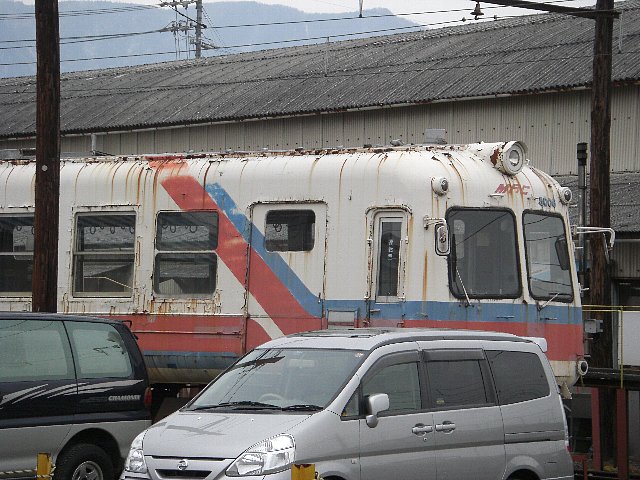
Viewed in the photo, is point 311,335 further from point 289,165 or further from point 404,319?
point 289,165

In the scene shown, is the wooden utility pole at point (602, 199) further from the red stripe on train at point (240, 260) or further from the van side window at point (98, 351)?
the van side window at point (98, 351)

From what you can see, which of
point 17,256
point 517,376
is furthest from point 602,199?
point 517,376

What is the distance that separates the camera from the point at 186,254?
633 inches

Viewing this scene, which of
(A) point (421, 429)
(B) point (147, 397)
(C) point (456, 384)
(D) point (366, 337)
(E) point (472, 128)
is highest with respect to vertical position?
(E) point (472, 128)

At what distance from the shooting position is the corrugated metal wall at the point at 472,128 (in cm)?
2869

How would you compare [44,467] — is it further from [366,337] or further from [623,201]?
[623,201]

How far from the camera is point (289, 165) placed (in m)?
15.8

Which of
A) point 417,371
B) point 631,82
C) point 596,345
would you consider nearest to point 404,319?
point 417,371

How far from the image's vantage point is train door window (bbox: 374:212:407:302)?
577 inches

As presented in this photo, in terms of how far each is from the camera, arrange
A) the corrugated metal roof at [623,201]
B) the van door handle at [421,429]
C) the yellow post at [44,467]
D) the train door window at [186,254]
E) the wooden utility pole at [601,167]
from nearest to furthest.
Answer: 1. the yellow post at [44,467]
2. the van door handle at [421,429]
3. the train door window at [186,254]
4. the wooden utility pole at [601,167]
5. the corrugated metal roof at [623,201]

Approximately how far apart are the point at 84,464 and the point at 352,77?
919 inches

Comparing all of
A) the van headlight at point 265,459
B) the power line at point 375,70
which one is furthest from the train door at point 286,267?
the power line at point 375,70

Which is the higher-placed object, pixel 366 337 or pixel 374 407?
pixel 366 337

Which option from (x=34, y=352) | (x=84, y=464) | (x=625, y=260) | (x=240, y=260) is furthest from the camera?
(x=625, y=260)
